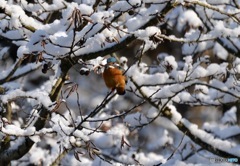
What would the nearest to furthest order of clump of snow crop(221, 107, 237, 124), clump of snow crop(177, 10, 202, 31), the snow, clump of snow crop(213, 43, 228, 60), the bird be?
1. the snow
2. the bird
3. clump of snow crop(177, 10, 202, 31)
4. clump of snow crop(213, 43, 228, 60)
5. clump of snow crop(221, 107, 237, 124)

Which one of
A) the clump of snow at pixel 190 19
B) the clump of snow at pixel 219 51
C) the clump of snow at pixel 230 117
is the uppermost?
the clump of snow at pixel 190 19

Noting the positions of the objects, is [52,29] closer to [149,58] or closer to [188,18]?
[188,18]

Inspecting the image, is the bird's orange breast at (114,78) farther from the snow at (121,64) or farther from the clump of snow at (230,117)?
the clump of snow at (230,117)

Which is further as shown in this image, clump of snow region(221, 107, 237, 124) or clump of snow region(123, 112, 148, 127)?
clump of snow region(221, 107, 237, 124)

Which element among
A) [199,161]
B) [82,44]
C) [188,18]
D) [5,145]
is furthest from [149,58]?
[82,44]

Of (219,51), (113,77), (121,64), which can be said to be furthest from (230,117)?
(113,77)

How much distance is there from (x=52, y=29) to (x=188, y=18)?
308 centimetres

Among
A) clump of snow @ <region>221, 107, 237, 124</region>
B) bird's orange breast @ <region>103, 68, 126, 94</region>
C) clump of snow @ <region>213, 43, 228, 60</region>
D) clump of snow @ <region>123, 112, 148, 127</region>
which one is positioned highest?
bird's orange breast @ <region>103, 68, 126, 94</region>

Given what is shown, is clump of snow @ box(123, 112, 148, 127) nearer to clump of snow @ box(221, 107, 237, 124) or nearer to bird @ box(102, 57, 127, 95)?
bird @ box(102, 57, 127, 95)

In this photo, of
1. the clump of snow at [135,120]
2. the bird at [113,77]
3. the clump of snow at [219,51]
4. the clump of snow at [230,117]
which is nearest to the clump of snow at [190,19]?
the clump of snow at [219,51]

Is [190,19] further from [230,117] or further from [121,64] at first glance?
[121,64]

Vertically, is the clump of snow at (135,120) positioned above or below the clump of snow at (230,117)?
above

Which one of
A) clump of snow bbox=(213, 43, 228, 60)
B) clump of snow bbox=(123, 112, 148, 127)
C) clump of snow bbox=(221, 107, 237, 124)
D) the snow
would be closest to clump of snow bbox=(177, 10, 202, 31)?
the snow

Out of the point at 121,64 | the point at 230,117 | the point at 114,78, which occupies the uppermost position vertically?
the point at 114,78
